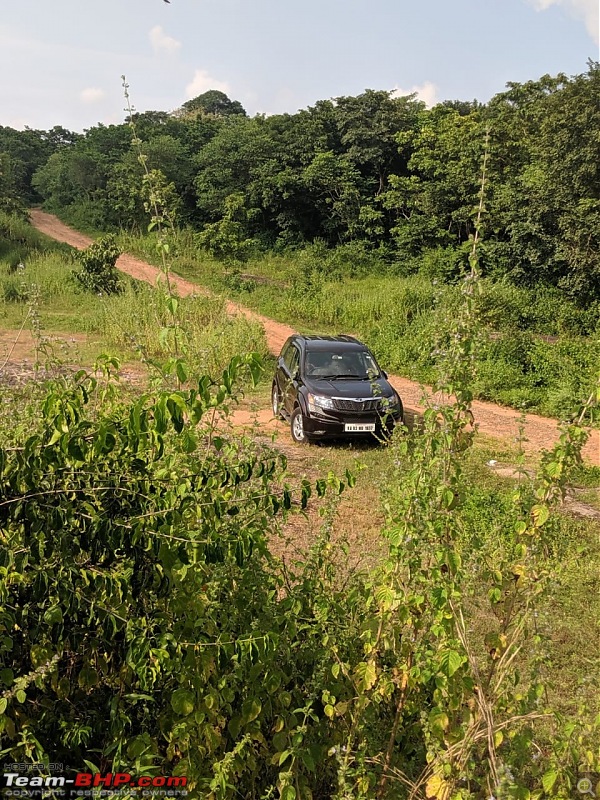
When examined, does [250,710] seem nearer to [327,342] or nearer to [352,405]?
[352,405]

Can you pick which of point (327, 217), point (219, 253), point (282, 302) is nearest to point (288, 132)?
point (327, 217)

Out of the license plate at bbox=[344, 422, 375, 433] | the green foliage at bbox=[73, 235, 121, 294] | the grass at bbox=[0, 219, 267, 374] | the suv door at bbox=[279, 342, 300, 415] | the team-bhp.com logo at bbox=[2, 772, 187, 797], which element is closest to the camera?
the team-bhp.com logo at bbox=[2, 772, 187, 797]

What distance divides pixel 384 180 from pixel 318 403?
25356 millimetres

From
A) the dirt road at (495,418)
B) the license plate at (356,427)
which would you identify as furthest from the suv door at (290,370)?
the dirt road at (495,418)

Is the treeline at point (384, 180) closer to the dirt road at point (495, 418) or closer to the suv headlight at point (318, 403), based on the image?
the dirt road at point (495, 418)

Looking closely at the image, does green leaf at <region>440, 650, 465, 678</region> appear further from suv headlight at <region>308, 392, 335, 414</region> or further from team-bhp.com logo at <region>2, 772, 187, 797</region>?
suv headlight at <region>308, 392, 335, 414</region>

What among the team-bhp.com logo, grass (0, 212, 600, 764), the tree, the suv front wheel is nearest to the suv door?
the suv front wheel

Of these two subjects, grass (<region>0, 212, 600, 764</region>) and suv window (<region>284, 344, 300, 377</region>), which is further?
suv window (<region>284, 344, 300, 377</region>)

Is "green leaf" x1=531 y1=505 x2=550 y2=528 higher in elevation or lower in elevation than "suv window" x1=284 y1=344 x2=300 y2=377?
higher

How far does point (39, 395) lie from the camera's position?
121 inches

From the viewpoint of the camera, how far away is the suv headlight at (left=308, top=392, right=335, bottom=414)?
9023 mm

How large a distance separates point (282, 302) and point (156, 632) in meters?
20.0

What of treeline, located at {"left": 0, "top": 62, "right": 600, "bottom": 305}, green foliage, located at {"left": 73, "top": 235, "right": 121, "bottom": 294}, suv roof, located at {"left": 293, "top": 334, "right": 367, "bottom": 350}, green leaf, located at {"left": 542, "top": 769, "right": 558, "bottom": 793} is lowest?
green leaf, located at {"left": 542, "top": 769, "right": 558, "bottom": 793}

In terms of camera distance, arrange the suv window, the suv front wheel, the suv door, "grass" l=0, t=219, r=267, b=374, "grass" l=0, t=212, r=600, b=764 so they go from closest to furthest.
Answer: "grass" l=0, t=212, r=600, b=764, the suv front wheel, the suv door, the suv window, "grass" l=0, t=219, r=267, b=374
